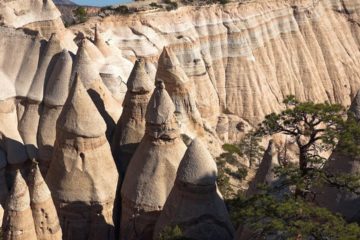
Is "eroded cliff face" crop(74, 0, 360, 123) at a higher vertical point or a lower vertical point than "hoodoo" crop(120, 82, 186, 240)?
higher

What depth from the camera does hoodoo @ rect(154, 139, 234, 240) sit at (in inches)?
674

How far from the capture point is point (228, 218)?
58.0 ft

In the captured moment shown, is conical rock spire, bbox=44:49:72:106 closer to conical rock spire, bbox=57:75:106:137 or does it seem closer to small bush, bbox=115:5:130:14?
conical rock spire, bbox=57:75:106:137

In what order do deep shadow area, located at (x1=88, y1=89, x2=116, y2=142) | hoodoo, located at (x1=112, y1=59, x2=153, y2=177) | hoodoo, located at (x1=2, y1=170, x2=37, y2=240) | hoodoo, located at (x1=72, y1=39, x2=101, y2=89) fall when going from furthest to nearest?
hoodoo, located at (x1=72, y1=39, x2=101, y2=89), deep shadow area, located at (x1=88, y1=89, x2=116, y2=142), hoodoo, located at (x1=112, y1=59, x2=153, y2=177), hoodoo, located at (x1=2, y1=170, x2=37, y2=240)

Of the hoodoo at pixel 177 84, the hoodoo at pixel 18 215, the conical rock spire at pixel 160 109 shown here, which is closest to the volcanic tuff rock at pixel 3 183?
the hoodoo at pixel 18 215

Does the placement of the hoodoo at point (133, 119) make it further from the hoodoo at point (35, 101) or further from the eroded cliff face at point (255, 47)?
the eroded cliff face at point (255, 47)

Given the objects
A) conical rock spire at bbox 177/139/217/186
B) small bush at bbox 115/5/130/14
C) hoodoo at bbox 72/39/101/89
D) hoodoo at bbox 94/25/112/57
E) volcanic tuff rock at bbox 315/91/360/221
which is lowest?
volcanic tuff rock at bbox 315/91/360/221

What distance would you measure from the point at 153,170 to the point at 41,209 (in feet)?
12.4

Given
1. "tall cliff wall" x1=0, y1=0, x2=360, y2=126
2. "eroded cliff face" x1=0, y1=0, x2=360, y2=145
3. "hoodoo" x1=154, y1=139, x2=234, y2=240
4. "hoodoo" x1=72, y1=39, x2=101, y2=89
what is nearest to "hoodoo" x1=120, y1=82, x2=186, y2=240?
"hoodoo" x1=154, y1=139, x2=234, y2=240

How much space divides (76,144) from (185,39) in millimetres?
26606

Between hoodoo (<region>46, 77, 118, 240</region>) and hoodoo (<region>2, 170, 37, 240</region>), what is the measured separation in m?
2.81

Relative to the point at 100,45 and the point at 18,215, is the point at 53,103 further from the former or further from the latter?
the point at 100,45

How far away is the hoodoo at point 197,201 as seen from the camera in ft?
56.2

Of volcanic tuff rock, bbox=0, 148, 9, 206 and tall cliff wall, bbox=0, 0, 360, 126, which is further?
tall cliff wall, bbox=0, 0, 360, 126
